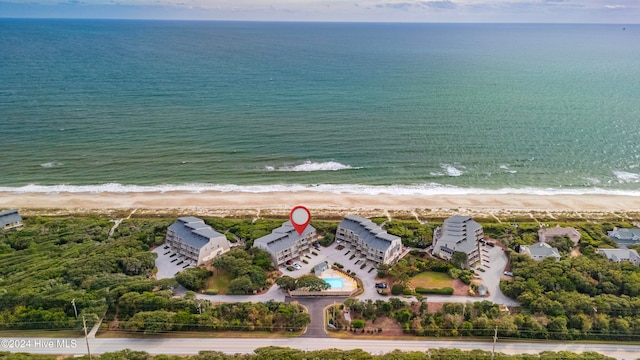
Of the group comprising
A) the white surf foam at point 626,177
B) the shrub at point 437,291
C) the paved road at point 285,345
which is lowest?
the paved road at point 285,345

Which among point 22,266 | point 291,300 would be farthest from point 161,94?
point 291,300

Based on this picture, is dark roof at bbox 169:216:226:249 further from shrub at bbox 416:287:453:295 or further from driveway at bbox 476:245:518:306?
driveway at bbox 476:245:518:306

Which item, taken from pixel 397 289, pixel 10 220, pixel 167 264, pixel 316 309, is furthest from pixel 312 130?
pixel 10 220

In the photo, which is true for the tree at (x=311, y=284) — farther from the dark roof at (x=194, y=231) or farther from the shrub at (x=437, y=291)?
the dark roof at (x=194, y=231)

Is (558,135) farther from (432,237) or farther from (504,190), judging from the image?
(432,237)

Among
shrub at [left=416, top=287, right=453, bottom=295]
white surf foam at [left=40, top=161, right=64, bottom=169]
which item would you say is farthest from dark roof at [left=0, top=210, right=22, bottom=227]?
shrub at [left=416, top=287, right=453, bottom=295]

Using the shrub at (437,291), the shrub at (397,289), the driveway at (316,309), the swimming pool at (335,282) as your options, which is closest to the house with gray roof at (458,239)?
the shrub at (437,291)
